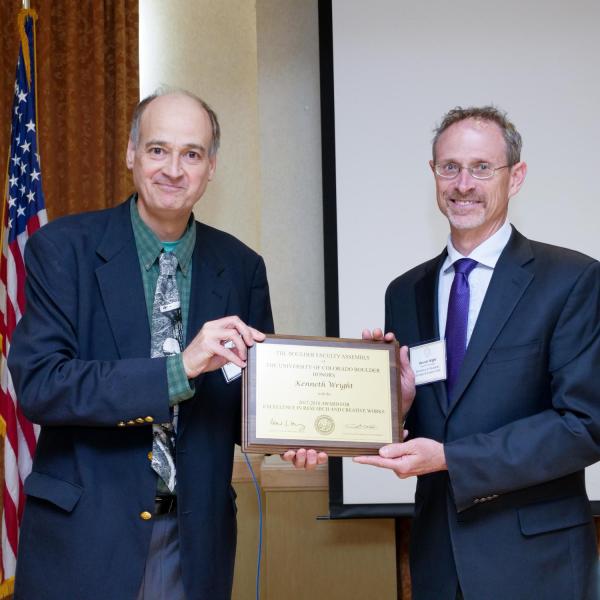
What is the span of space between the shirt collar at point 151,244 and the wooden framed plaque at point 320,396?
1.33 feet

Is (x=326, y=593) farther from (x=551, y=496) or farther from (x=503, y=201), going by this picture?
(x=503, y=201)

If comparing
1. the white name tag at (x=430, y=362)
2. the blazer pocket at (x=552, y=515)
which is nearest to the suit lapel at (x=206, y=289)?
the white name tag at (x=430, y=362)

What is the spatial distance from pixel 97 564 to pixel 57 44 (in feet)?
11.8

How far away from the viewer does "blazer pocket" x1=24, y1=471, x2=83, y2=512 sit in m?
2.30

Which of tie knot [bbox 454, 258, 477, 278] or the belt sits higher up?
tie knot [bbox 454, 258, 477, 278]

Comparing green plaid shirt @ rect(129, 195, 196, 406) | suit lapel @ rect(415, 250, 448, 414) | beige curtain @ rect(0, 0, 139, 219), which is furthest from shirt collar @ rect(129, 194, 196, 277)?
beige curtain @ rect(0, 0, 139, 219)

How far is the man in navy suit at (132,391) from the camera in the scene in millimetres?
2301

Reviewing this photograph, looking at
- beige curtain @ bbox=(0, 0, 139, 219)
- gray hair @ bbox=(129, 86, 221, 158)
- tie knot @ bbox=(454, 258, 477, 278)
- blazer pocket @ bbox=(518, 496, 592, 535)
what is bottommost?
blazer pocket @ bbox=(518, 496, 592, 535)

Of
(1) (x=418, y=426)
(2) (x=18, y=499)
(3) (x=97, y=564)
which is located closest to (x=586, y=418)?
(1) (x=418, y=426)

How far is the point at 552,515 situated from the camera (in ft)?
7.90

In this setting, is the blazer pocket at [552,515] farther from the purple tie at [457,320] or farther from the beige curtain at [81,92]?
the beige curtain at [81,92]

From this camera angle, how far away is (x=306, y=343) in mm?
2547

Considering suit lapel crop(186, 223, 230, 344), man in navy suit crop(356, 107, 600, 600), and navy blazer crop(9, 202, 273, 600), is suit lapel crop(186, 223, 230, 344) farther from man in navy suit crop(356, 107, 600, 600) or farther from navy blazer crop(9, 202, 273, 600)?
man in navy suit crop(356, 107, 600, 600)

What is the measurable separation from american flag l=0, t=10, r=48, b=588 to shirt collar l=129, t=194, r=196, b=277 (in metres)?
1.82
